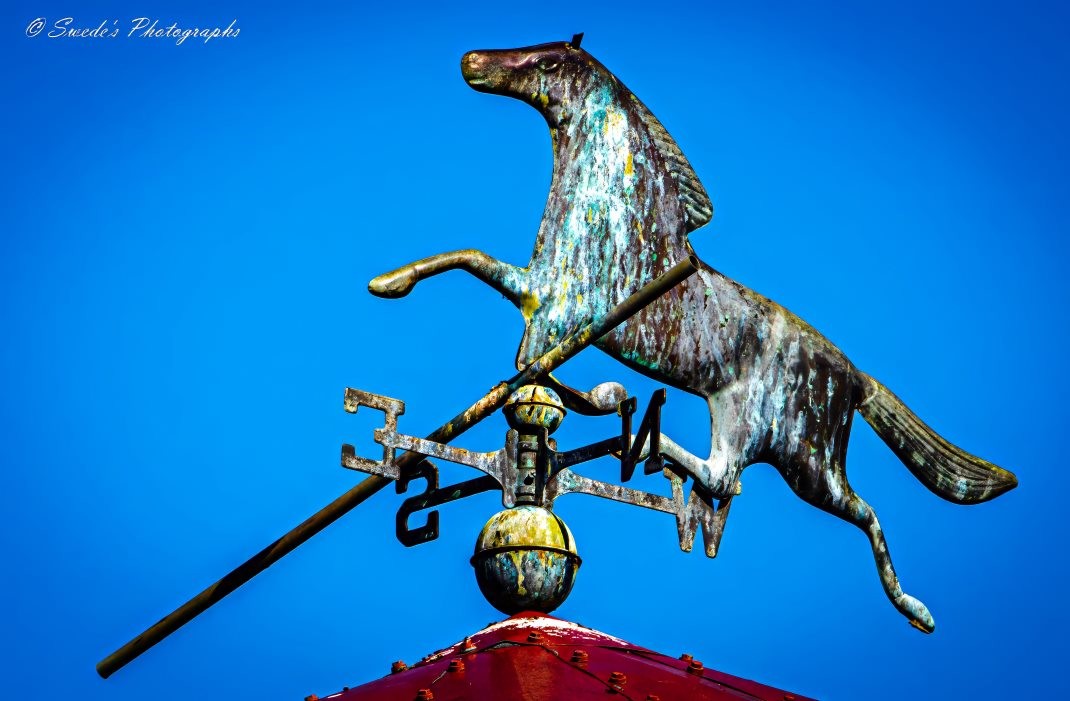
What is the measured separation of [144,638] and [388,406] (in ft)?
5.30

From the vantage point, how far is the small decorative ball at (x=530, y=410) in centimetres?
1063

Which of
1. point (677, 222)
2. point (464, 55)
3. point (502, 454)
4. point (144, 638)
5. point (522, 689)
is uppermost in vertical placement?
point (464, 55)

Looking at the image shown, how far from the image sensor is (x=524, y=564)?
10.2 metres

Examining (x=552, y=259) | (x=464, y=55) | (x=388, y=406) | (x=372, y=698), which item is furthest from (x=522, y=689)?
(x=464, y=55)

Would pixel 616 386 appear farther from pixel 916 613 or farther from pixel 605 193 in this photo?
pixel 916 613

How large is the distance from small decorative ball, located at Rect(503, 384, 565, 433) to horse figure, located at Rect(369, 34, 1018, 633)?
32cm

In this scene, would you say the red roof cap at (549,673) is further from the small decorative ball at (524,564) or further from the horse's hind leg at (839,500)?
the horse's hind leg at (839,500)

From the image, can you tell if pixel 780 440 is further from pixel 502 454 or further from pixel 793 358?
pixel 502 454

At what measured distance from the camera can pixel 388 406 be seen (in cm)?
1023

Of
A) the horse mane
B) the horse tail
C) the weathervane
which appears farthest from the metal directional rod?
the horse tail

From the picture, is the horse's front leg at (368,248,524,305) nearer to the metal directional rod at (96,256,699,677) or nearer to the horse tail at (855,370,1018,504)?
the metal directional rod at (96,256,699,677)

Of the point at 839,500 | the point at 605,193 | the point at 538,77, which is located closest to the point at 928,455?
the point at 839,500

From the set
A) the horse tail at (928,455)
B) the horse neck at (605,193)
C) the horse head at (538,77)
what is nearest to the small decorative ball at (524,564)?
the horse neck at (605,193)

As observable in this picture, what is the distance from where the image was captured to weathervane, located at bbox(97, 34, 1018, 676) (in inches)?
410
